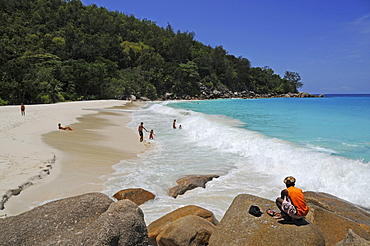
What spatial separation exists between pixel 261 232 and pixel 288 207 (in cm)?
57

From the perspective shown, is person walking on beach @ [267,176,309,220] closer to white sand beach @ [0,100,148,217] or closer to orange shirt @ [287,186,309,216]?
orange shirt @ [287,186,309,216]

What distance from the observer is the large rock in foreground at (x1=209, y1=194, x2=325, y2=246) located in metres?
3.35

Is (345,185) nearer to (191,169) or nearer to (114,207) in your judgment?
(191,169)

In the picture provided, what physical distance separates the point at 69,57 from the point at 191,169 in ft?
234

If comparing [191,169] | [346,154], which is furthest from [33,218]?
[346,154]

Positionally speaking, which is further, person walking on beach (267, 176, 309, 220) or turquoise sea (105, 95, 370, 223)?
turquoise sea (105, 95, 370, 223)

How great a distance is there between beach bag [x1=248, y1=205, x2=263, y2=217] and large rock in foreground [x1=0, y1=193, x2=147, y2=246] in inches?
66.7

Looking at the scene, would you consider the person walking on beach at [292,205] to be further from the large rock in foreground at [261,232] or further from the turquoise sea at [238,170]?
the turquoise sea at [238,170]

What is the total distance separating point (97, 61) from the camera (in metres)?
71.2

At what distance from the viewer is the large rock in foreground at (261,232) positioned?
132 inches

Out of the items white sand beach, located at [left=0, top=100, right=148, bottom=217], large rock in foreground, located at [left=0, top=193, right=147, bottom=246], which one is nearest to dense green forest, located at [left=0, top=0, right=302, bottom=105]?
white sand beach, located at [left=0, top=100, right=148, bottom=217]

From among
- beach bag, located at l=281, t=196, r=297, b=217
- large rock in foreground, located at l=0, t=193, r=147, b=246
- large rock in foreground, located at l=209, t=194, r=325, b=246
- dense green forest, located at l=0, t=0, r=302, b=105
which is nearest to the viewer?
large rock in foreground, located at l=0, t=193, r=147, b=246

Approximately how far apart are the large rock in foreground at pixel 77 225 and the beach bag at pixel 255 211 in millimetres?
1695

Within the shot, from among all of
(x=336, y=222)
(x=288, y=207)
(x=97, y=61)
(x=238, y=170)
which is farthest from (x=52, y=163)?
(x=97, y=61)
